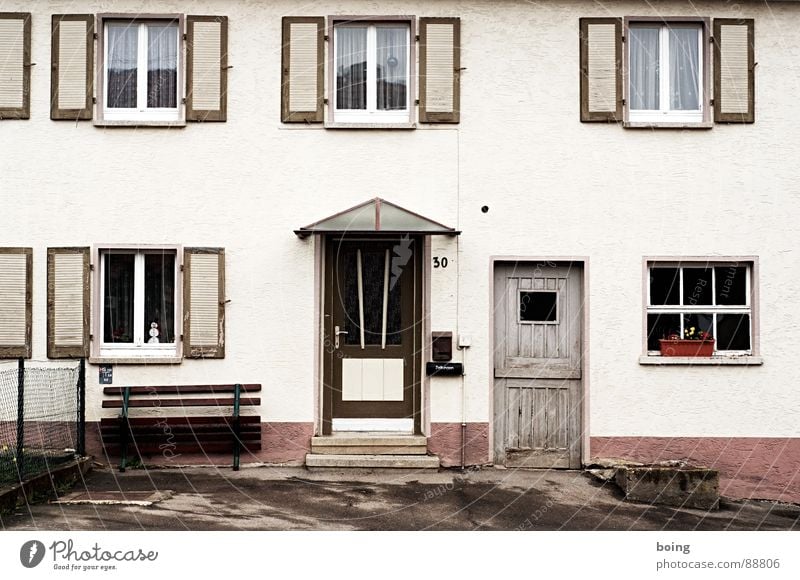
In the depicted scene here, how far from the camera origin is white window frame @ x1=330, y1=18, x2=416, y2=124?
11.5 metres

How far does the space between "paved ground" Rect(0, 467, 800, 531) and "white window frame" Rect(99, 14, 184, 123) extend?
4.17 m

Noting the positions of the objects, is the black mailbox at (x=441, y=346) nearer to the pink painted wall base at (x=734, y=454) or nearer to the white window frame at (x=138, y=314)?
the pink painted wall base at (x=734, y=454)


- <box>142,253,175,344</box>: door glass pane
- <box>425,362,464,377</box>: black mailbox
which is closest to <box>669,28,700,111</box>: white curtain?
<box>425,362,464,377</box>: black mailbox

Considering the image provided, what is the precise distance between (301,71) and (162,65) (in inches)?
67.0

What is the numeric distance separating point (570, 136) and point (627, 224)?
1.24 meters

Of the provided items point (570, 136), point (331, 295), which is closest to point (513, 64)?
point (570, 136)

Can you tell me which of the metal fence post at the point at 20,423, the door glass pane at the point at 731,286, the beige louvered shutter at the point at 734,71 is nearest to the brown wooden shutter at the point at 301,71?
the metal fence post at the point at 20,423

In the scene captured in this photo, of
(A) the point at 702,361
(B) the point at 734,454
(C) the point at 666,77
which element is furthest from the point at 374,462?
(C) the point at 666,77

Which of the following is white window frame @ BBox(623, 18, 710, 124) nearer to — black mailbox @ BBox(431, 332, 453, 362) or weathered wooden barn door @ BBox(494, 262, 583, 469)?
weathered wooden barn door @ BBox(494, 262, 583, 469)

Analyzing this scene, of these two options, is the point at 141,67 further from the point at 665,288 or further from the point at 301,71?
the point at 665,288

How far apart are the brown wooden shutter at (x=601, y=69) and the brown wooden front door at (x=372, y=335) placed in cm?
269

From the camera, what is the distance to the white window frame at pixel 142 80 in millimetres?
11477

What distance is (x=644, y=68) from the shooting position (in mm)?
11680

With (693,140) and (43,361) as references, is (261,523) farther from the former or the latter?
(693,140)
